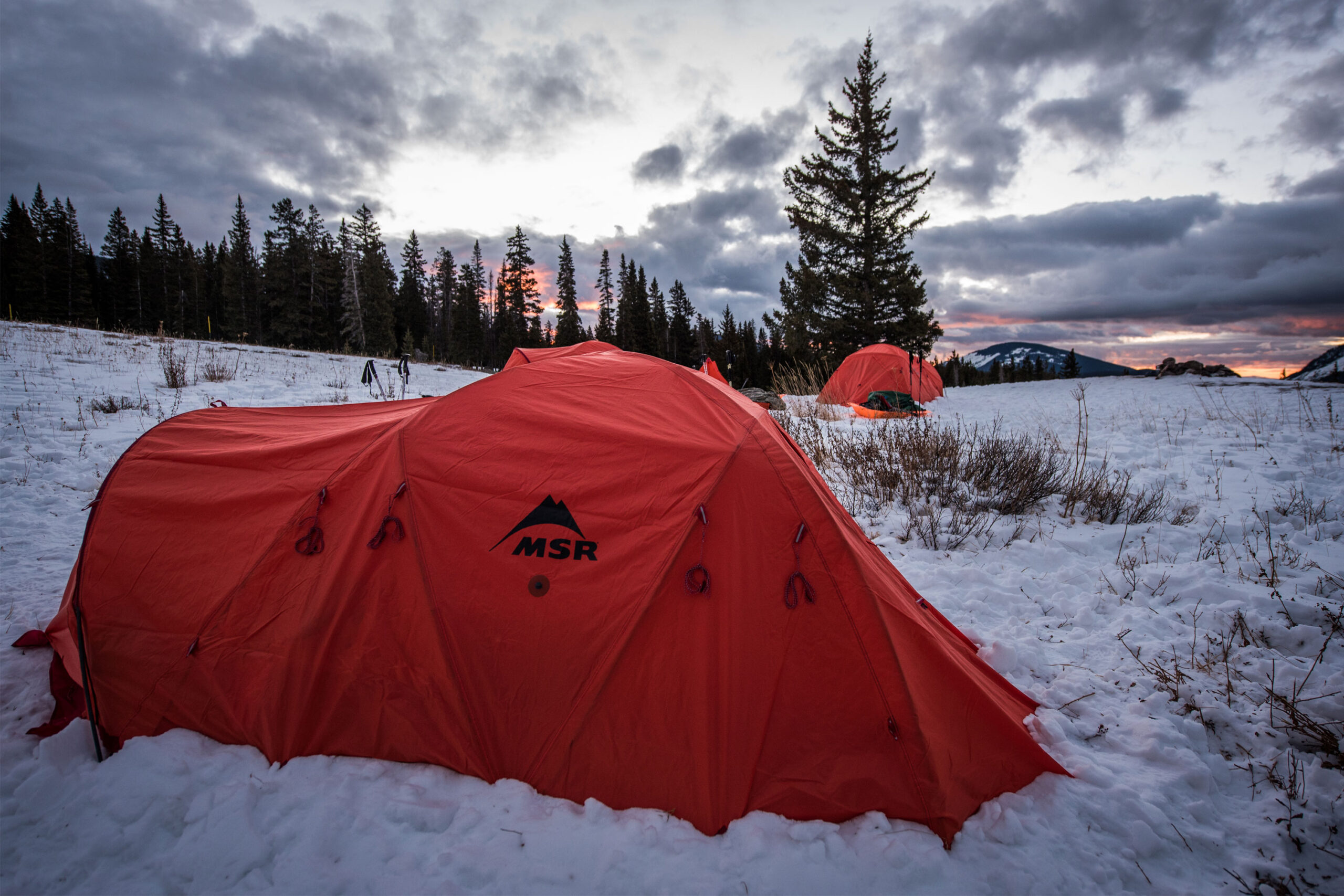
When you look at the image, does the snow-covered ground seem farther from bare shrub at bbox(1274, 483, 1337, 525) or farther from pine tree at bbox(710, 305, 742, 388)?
pine tree at bbox(710, 305, 742, 388)

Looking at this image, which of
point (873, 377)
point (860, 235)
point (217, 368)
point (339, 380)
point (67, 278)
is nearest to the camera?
point (217, 368)

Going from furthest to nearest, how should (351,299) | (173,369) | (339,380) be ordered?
(351,299), (339,380), (173,369)

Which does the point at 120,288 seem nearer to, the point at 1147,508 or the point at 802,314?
the point at 802,314

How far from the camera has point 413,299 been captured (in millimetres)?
49438

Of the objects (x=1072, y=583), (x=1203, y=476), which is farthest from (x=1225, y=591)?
(x=1203, y=476)

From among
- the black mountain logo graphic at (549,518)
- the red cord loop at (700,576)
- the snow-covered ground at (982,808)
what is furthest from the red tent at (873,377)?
the black mountain logo graphic at (549,518)

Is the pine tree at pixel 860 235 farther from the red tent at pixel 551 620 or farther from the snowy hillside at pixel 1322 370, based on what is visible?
the red tent at pixel 551 620

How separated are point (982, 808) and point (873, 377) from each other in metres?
13.0

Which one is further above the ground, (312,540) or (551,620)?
(312,540)

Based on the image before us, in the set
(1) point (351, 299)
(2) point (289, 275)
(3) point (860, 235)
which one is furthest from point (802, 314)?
(2) point (289, 275)

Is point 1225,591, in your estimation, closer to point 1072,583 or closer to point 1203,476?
point 1072,583

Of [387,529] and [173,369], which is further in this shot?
[173,369]

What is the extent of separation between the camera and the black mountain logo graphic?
2.59 metres

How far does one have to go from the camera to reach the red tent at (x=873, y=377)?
45.4 ft
